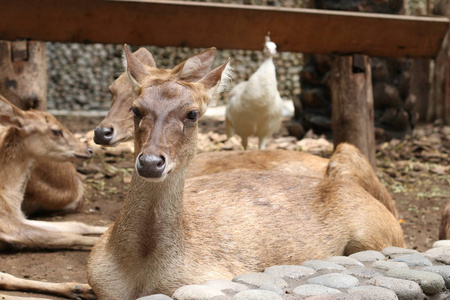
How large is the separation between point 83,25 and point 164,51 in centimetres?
1336

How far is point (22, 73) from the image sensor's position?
6641 millimetres

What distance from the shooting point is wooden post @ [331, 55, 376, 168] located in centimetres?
766

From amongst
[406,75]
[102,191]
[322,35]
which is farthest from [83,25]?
[406,75]

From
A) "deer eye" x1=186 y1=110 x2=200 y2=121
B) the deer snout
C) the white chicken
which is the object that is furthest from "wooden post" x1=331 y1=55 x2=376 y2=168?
"deer eye" x1=186 y1=110 x2=200 y2=121

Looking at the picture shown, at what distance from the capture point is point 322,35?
7352 millimetres

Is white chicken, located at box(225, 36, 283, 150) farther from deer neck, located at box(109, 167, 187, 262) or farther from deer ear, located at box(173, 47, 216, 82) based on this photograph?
→ deer neck, located at box(109, 167, 187, 262)

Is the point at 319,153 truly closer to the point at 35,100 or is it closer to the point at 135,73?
the point at 35,100

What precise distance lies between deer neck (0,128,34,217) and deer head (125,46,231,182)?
2.41m

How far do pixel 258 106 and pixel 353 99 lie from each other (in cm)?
184

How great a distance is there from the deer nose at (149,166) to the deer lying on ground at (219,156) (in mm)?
1662

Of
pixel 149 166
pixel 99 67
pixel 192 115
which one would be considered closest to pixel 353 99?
pixel 192 115

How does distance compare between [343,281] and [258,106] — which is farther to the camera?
[258,106]

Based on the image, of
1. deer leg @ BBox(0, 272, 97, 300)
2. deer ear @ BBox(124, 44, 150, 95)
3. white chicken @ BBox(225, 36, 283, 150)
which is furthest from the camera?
white chicken @ BBox(225, 36, 283, 150)

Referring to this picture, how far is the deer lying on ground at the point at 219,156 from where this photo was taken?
545 centimetres
